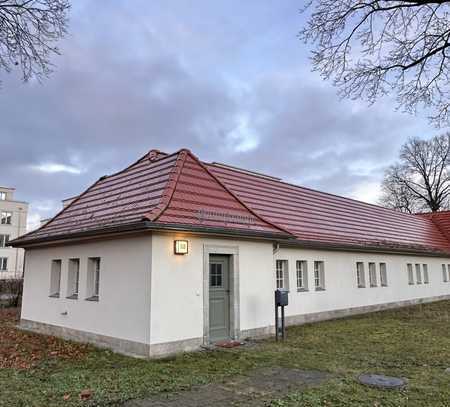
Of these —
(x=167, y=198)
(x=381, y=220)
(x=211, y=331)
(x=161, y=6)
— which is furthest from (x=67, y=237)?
(x=381, y=220)

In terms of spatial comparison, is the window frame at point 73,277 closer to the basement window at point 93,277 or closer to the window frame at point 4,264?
the basement window at point 93,277

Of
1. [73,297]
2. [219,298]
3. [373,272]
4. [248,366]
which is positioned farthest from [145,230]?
[373,272]

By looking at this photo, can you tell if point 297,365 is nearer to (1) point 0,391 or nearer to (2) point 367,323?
(1) point 0,391

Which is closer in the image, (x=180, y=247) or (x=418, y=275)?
(x=180, y=247)

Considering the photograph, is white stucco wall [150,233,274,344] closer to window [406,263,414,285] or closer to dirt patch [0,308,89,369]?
dirt patch [0,308,89,369]

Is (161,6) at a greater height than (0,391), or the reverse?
(161,6)

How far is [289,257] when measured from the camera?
1370 centimetres

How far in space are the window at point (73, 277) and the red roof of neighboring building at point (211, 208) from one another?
892 millimetres

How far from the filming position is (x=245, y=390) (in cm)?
636

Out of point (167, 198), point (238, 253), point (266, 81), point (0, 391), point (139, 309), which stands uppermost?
point (266, 81)

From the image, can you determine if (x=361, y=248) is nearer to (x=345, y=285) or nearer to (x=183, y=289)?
(x=345, y=285)

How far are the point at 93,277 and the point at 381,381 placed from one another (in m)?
7.55

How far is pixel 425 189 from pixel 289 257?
40.1 meters

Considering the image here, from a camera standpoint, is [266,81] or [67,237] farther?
[67,237]
